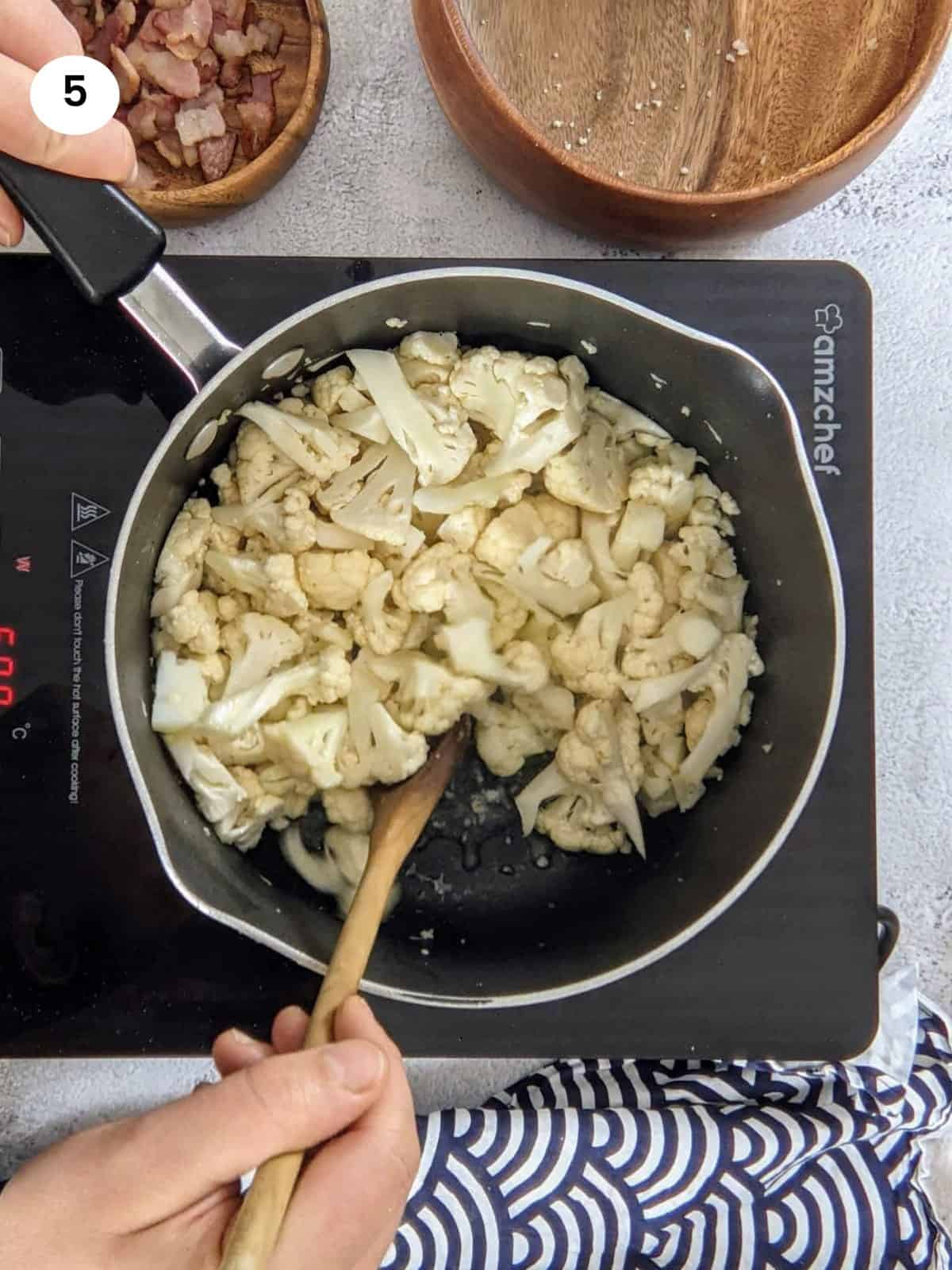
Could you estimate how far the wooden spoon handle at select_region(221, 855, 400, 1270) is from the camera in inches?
21.1

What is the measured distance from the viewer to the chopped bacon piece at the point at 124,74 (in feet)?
2.50

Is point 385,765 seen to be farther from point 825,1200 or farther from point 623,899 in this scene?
point 825,1200

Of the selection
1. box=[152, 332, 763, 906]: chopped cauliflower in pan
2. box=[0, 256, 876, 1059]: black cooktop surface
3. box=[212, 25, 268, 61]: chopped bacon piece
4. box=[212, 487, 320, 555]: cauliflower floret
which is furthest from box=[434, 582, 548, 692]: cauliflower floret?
box=[212, 25, 268, 61]: chopped bacon piece

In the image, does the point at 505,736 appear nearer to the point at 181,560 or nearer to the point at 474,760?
the point at 474,760

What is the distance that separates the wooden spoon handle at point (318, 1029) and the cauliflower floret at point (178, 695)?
15 cm

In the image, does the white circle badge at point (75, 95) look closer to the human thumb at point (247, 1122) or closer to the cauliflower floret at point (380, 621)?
the cauliflower floret at point (380, 621)

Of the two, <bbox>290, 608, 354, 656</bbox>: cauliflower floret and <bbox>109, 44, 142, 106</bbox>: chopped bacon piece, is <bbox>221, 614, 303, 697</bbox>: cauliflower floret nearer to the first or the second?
→ <bbox>290, 608, 354, 656</bbox>: cauliflower floret

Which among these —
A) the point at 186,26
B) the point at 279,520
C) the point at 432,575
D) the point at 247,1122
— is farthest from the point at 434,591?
the point at 186,26

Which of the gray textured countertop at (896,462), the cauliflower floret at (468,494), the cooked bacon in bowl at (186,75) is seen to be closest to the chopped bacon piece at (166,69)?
the cooked bacon in bowl at (186,75)

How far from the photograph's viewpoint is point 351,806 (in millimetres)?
750

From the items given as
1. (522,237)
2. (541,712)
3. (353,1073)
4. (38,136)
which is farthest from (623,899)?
(38,136)

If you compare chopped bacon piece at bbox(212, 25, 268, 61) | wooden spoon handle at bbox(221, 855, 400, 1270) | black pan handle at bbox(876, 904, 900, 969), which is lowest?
black pan handle at bbox(876, 904, 900, 969)

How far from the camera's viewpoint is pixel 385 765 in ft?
2.39

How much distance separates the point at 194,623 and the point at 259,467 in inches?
4.4
